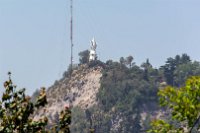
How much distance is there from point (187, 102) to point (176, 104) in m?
0.83

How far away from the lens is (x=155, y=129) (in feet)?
96.9

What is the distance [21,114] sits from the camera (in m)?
24.6

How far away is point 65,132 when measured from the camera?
82.0 ft

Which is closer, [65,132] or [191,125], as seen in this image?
[65,132]

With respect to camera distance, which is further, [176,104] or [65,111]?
[176,104]

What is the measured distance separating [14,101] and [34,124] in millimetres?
1068

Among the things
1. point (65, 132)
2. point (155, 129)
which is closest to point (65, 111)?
point (65, 132)

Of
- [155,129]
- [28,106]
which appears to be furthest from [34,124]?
[155,129]

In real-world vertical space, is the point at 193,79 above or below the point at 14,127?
above

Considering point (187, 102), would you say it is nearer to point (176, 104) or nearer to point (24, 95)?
point (176, 104)

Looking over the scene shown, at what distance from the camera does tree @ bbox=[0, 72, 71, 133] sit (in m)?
24.5

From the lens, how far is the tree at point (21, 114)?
80.5ft

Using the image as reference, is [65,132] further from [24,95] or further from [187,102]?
[187,102]

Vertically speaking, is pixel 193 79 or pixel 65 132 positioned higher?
pixel 193 79
